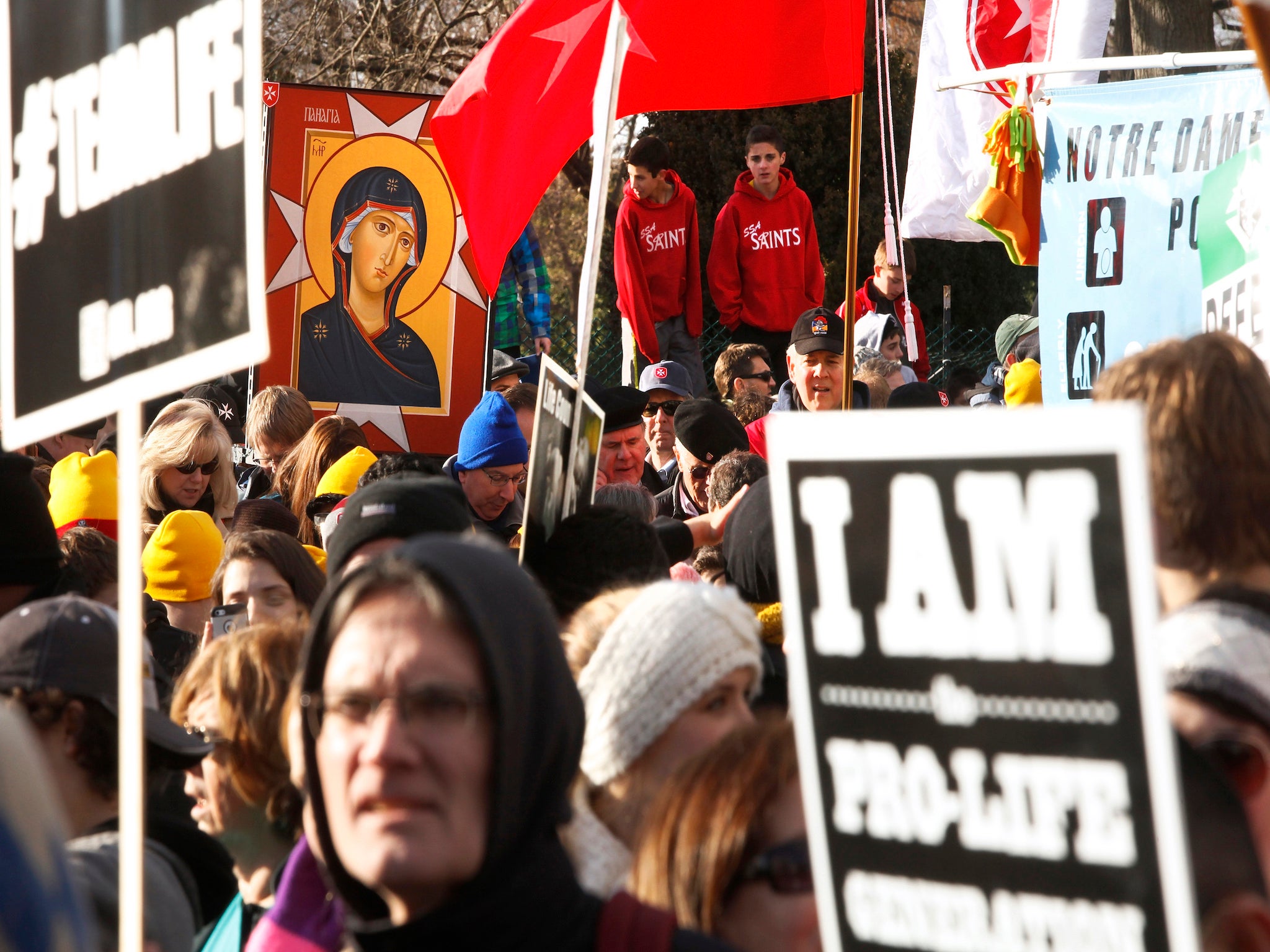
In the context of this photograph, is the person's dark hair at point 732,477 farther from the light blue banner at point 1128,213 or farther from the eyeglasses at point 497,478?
the light blue banner at point 1128,213

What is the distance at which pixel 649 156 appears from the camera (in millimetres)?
10477

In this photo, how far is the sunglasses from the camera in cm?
629

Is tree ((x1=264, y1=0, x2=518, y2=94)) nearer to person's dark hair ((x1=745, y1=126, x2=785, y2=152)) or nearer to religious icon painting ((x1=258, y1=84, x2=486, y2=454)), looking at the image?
person's dark hair ((x1=745, y1=126, x2=785, y2=152))

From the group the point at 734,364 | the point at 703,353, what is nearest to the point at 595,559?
the point at 734,364

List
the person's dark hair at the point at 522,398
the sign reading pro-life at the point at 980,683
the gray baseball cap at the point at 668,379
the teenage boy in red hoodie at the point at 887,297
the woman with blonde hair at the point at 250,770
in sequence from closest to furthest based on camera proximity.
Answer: the sign reading pro-life at the point at 980,683 → the woman with blonde hair at the point at 250,770 → the person's dark hair at the point at 522,398 → the gray baseball cap at the point at 668,379 → the teenage boy in red hoodie at the point at 887,297

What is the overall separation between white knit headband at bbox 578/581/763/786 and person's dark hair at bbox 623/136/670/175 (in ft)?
26.3

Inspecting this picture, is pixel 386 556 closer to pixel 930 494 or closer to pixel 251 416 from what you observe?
pixel 930 494

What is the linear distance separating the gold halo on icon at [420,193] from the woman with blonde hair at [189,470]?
8.19 ft

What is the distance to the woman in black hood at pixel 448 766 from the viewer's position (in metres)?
1.86

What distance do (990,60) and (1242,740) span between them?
8.32 metres

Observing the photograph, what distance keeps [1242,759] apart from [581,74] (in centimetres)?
491

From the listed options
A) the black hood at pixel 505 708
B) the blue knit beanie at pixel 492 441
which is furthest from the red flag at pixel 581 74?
the black hood at pixel 505 708

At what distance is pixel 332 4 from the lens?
18812 millimetres

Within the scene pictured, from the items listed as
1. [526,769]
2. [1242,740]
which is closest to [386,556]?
[526,769]
